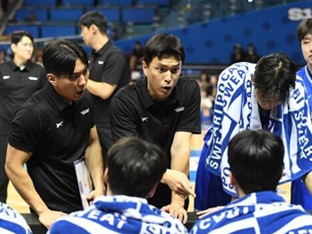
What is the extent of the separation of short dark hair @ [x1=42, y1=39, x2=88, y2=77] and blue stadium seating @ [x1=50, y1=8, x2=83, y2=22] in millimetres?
14819

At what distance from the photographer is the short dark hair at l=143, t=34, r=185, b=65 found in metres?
2.77

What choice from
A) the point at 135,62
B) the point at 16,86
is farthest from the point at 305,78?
the point at 135,62

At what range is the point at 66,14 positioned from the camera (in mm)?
17375

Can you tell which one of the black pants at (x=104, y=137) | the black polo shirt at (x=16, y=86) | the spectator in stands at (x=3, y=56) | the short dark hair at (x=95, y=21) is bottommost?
the spectator in stands at (x=3, y=56)

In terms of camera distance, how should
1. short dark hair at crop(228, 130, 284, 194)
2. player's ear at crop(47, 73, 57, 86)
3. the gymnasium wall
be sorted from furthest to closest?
the gymnasium wall
player's ear at crop(47, 73, 57, 86)
short dark hair at crop(228, 130, 284, 194)

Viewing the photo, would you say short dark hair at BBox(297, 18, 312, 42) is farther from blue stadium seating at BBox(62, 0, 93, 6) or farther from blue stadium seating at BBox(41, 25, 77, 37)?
blue stadium seating at BBox(62, 0, 93, 6)

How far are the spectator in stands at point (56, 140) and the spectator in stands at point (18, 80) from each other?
2676 mm

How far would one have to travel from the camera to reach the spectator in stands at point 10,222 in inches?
75.4

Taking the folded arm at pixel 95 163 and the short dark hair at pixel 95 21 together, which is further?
the short dark hair at pixel 95 21

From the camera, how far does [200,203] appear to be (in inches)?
134

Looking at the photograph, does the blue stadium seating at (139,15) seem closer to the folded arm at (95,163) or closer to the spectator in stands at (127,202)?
the folded arm at (95,163)

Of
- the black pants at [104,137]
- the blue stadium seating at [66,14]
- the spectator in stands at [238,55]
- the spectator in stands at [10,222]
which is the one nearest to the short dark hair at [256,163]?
the spectator in stands at [10,222]

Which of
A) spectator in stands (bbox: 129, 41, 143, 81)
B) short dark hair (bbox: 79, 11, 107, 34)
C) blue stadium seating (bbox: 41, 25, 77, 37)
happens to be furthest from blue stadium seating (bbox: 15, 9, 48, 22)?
short dark hair (bbox: 79, 11, 107, 34)

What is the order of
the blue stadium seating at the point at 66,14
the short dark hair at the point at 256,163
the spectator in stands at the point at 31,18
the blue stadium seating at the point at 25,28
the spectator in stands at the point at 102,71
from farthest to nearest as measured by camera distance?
the blue stadium seating at the point at 66,14
the spectator in stands at the point at 31,18
the blue stadium seating at the point at 25,28
the spectator in stands at the point at 102,71
the short dark hair at the point at 256,163
